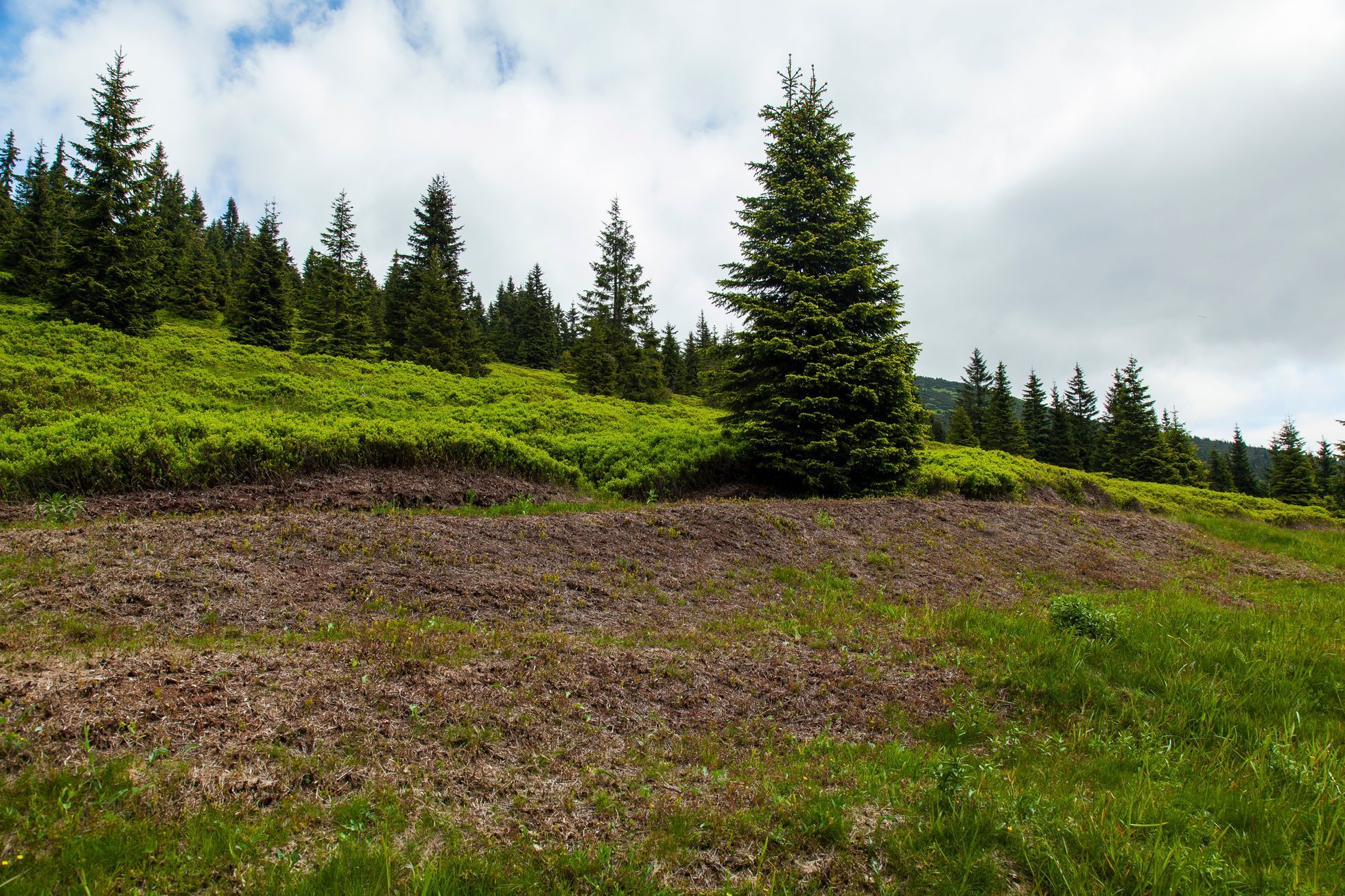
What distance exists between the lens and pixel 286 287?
31828mm

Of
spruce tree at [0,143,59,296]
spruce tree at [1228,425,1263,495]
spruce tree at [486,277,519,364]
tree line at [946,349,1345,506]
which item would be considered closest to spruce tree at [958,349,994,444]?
tree line at [946,349,1345,506]

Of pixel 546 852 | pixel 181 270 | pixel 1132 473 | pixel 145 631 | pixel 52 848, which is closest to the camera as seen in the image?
pixel 52 848

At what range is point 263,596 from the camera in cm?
525

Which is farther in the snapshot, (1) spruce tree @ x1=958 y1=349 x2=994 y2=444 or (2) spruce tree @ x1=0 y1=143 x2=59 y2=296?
(1) spruce tree @ x1=958 y1=349 x2=994 y2=444

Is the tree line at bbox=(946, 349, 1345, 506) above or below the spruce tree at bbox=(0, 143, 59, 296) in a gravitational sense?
below

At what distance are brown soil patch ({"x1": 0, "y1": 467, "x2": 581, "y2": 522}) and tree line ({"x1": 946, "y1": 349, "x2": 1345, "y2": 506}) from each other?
48.1m

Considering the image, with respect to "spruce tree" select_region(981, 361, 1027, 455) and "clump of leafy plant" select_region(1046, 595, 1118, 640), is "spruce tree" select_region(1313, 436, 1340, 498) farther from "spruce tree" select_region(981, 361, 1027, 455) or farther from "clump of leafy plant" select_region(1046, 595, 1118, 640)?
"clump of leafy plant" select_region(1046, 595, 1118, 640)

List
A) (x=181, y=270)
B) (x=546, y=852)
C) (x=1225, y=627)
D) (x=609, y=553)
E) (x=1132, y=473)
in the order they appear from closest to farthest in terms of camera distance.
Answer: (x=546, y=852), (x=1225, y=627), (x=609, y=553), (x=181, y=270), (x=1132, y=473)

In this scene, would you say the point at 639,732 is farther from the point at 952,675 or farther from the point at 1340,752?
the point at 1340,752

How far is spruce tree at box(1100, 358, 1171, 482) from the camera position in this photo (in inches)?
1718

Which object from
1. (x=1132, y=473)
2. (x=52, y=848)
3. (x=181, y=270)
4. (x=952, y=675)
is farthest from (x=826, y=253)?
(x=181, y=270)

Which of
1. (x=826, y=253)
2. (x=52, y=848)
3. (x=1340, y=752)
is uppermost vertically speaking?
(x=826, y=253)

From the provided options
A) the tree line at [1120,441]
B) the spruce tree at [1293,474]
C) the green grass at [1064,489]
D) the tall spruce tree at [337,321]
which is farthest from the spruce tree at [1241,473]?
the tall spruce tree at [337,321]

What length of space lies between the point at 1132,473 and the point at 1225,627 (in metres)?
48.9
